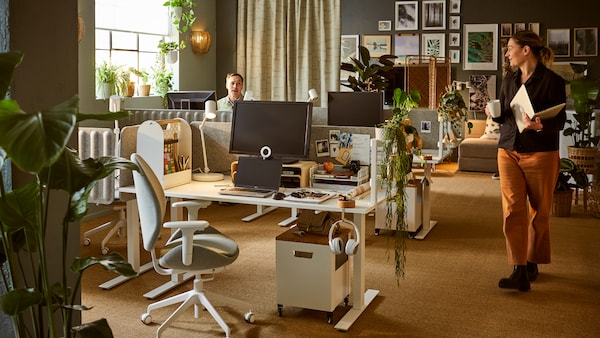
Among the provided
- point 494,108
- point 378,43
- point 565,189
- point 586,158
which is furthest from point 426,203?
point 378,43

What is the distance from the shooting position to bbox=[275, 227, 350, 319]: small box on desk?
369 cm

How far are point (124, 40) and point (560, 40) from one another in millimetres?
6280

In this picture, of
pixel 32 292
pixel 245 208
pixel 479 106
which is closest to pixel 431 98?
pixel 479 106

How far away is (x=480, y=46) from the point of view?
10.7 metres

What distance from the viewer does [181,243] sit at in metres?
3.52

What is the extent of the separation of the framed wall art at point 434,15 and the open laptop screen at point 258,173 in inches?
296

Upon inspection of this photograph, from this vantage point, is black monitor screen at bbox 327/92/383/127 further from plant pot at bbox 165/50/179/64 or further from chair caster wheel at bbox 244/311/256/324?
chair caster wheel at bbox 244/311/256/324

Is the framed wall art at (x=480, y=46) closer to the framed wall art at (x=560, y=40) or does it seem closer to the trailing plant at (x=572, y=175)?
the framed wall art at (x=560, y=40)

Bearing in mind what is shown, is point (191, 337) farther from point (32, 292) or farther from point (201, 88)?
point (201, 88)

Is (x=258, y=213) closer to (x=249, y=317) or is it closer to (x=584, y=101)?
(x=249, y=317)

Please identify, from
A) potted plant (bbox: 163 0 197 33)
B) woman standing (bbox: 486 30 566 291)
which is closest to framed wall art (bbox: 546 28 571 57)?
potted plant (bbox: 163 0 197 33)

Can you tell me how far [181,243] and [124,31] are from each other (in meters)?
4.56

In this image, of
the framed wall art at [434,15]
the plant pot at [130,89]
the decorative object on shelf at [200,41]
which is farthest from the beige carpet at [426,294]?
the framed wall art at [434,15]

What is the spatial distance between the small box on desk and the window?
13.0ft
